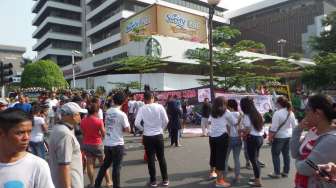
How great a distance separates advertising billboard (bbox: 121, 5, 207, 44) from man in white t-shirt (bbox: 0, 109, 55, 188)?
33362 mm

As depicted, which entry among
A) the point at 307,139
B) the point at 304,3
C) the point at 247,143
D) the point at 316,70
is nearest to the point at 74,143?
the point at 307,139

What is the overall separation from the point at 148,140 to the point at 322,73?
2722 centimetres

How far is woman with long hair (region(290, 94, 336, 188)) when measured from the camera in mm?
→ 2857

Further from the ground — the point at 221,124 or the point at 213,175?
the point at 221,124

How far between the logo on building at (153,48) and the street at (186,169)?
1948 centimetres

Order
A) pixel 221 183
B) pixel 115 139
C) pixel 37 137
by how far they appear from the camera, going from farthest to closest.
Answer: pixel 37 137 < pixel 221 183 < pixel 115 139

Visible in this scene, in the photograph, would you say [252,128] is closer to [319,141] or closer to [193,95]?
[319,141]

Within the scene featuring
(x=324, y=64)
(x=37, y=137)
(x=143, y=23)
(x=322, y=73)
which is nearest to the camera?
(x=37, y=137)

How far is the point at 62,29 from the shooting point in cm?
8000

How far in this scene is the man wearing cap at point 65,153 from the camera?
4.08m

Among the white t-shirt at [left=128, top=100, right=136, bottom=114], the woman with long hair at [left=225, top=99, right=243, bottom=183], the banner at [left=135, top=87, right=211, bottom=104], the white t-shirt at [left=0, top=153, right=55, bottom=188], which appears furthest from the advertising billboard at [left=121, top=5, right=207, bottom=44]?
the white t-shirt at [left=0, top=153, right=55, bottom=188]

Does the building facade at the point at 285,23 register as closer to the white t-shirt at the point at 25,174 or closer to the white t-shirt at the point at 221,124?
the white t-shirt at the point at 221,124

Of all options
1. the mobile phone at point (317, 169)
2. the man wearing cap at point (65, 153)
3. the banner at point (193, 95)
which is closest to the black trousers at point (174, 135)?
the banner at point (193, 95)

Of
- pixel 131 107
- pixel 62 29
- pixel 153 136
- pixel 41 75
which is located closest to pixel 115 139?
pixel 153 136
